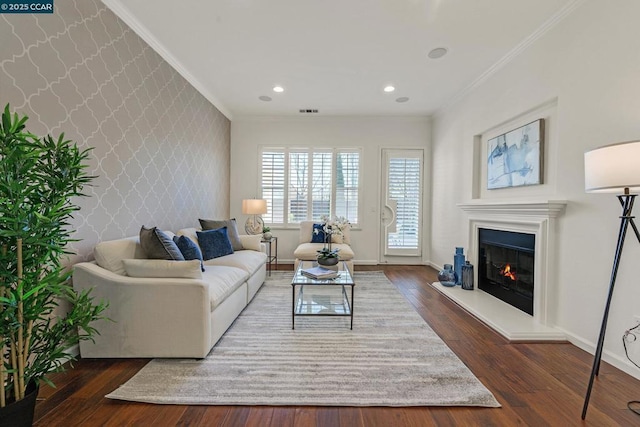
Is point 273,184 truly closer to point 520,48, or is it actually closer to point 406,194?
point 406,194

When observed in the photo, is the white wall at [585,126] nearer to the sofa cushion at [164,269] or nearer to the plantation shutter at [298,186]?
the sofa cushion at [164,269]

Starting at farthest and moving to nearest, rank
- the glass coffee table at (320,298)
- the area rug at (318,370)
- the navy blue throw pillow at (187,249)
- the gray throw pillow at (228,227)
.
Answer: the gray throw pillow at (228,227) → the navy blue throw pillow at (187,249) → the glass coffee table at (320,298) → the area rug at (318,370)

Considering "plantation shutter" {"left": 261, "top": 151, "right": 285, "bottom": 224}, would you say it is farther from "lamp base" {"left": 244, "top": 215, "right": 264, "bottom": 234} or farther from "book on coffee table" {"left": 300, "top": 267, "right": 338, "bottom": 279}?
"book on coffee table" {"left": 300, "top": 267, "right": 338, "bottom": 279}

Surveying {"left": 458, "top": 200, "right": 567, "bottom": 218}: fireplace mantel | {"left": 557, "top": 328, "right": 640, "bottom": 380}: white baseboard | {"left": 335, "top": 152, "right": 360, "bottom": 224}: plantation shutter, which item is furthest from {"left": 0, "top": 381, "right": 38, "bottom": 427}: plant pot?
{"left": 335, "top": 152, "right": 360, "bottom": 224}: plantation shutter

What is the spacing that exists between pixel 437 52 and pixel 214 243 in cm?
342

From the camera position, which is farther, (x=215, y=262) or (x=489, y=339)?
(x=215, y=262)

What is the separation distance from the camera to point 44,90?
6.04 feet

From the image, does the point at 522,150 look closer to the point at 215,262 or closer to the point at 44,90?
the point at 215,262

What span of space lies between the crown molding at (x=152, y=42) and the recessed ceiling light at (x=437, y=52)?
9.78 feet

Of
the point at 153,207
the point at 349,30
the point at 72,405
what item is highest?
the point at 349,30

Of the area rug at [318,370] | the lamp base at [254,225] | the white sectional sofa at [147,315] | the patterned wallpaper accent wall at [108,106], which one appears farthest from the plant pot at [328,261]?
the lamp base at [254,225]

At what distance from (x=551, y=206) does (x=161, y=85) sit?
4.10m

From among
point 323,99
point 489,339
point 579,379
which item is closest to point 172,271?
point 489,339

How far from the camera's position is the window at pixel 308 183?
17.7 feet
